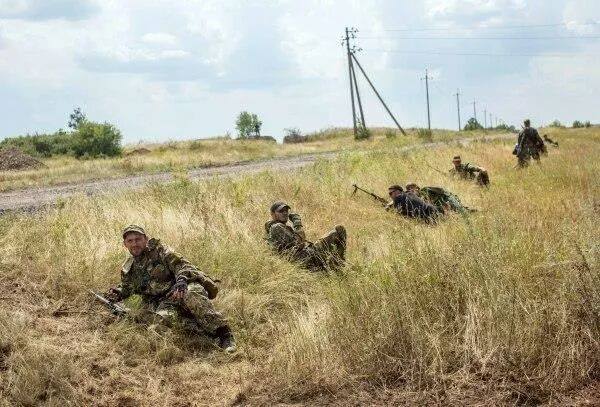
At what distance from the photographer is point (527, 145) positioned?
50.6 ft

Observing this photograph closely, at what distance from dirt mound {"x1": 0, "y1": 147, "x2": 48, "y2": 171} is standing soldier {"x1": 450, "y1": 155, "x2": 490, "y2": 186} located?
1931 centimetres

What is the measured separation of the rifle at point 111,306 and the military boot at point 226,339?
0.92 meters

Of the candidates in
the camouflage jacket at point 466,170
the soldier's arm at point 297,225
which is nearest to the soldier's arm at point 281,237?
the soldier's arm at point 297,225

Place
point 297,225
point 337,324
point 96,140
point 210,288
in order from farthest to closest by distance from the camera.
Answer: point 96,140 → point 297,225 → point 210,288 → point 337,324

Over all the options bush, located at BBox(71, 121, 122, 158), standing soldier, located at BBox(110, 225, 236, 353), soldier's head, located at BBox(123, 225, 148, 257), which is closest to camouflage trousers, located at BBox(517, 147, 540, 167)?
standing soldier, located at BBox(110, 225, 236, 353)

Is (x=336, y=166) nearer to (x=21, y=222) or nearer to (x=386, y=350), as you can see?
(x=21, y=222)

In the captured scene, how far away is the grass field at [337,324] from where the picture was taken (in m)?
3.62

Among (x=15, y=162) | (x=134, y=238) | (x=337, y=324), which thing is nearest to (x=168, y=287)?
(x=134, y=238)

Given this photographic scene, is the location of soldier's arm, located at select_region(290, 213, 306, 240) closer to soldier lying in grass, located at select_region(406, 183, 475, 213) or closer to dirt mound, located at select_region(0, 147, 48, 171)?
soldier lying in grass, located at select_region(406, 183, 475, 213)

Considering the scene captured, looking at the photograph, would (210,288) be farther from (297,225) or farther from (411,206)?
(411,206)

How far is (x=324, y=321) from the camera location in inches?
177

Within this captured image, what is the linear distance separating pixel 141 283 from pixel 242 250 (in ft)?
4.77

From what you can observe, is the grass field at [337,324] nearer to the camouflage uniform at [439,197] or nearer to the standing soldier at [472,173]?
the camouflage uniform at [439,197]

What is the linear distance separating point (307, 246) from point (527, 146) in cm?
1033
